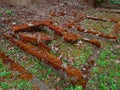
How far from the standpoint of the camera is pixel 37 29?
6.51 meters

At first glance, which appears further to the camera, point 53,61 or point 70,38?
point 70,38

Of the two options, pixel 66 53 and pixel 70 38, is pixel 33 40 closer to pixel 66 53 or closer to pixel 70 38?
pixel 66 53

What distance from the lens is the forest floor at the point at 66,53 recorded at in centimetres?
448

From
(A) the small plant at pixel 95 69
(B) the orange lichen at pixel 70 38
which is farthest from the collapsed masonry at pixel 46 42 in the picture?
(A) the small plant at pixel 95 69

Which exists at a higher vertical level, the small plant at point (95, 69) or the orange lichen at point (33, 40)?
the orange lichen at point (33, 40)

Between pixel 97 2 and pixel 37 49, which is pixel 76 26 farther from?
pixel 97 2

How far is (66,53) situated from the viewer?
18.2ft

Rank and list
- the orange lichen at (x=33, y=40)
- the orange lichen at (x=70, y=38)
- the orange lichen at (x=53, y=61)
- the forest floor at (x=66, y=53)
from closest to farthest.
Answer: the orange lichen at (x=53, y=61), the forest floor at (x=66, y=53), the orange lichen at (x=33, y=40), the orange lichen at (x=70, y=38)

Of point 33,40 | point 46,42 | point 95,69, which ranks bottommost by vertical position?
point 95,69

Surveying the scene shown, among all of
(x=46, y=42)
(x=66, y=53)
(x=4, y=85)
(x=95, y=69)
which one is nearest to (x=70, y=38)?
(x=66, y=53)

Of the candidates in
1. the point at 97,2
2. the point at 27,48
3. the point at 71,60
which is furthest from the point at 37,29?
the point at 97,2

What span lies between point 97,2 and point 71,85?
7481 mm

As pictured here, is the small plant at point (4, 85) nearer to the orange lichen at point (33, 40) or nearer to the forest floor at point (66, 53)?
the forest floor at point (66, 53)

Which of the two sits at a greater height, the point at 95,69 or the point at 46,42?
the point at 46,42
